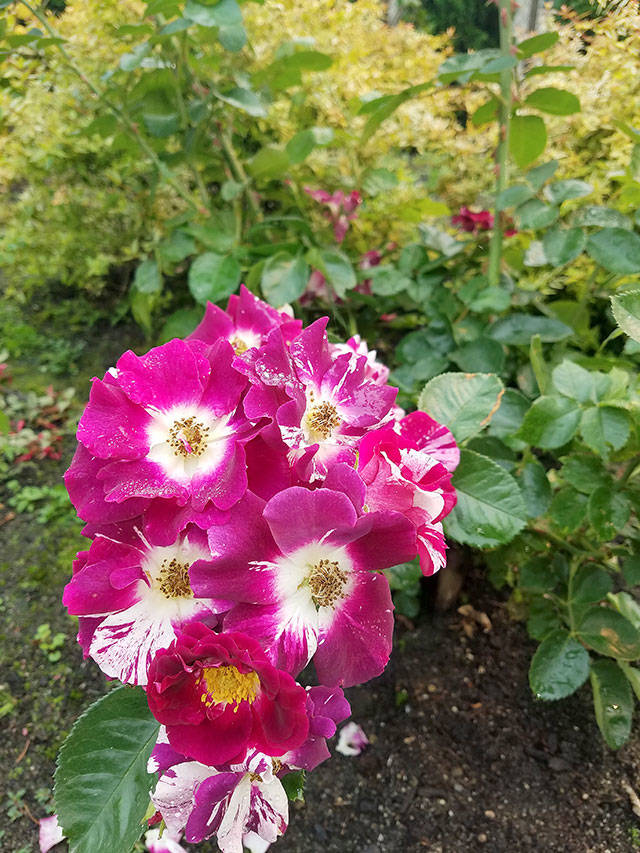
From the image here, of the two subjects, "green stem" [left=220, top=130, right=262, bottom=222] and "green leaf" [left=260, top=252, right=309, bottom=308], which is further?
"green stem" [left=220, top=130, right=262, bottom=222]

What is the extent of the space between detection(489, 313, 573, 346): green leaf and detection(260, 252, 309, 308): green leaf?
0.37 meters

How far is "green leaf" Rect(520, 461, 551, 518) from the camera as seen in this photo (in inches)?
35.3

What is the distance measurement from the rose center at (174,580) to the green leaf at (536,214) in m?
0.83

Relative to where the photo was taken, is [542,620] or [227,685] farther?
[542,620]

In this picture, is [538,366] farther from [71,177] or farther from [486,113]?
[71,177]

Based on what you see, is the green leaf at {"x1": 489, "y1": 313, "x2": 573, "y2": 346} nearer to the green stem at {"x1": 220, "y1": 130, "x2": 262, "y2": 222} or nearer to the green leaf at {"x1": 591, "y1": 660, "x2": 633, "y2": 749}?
the green leaf at {"x1": 591, "y1": 660, "x2": 633, "y2": 749}

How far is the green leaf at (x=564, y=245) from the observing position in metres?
1.03

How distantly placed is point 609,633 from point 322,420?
58 cm

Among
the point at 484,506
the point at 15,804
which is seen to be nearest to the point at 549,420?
the point at 484,506

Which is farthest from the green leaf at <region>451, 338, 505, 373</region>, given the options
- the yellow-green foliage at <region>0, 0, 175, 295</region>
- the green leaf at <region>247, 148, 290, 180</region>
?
the yellow-green foliage at <region>0, 0, 175, 295</region>

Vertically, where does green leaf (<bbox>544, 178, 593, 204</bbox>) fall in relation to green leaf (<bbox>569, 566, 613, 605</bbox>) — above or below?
above

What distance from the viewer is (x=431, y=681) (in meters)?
1.09

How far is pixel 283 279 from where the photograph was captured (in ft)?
3.92

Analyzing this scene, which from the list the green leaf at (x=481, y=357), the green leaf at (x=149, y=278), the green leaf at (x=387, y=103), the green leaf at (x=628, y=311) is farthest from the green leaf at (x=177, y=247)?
the green leaf at (x=628, y=311)
